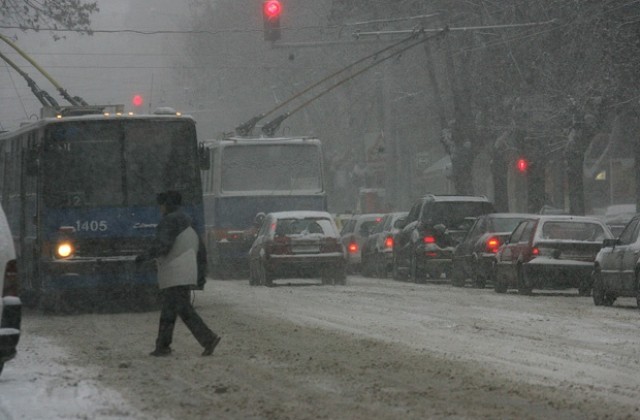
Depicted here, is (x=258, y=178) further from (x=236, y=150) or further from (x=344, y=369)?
(x=344, y=369)

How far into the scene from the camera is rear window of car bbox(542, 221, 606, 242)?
28.2 meters

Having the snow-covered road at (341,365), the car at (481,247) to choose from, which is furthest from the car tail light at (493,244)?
the snow-covered road at (341,365)

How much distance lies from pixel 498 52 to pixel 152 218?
80.0 ft

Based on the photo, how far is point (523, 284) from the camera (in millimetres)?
28234

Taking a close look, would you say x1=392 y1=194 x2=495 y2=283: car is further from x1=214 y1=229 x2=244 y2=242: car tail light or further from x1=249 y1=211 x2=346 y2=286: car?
x1=214 y1=229 x2=244 y2=242: car tail light

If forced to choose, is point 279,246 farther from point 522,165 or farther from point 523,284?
point 522,165

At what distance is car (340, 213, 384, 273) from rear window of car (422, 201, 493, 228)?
7.68 m

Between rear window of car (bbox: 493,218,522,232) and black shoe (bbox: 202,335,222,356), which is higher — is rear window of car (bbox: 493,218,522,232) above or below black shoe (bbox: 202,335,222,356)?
above

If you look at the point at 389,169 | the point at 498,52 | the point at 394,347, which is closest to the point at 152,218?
the point at 394,347

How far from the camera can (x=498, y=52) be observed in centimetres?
4641

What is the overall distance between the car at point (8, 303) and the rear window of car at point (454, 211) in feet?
74.2

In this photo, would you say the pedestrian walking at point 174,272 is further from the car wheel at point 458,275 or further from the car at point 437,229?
the car at point 437,229

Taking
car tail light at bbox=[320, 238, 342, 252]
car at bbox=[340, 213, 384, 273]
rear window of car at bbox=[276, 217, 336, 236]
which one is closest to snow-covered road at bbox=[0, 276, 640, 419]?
car tail light at bbox=[320, 238, 342, 252]

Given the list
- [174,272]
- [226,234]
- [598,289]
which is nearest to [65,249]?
[174,272]
